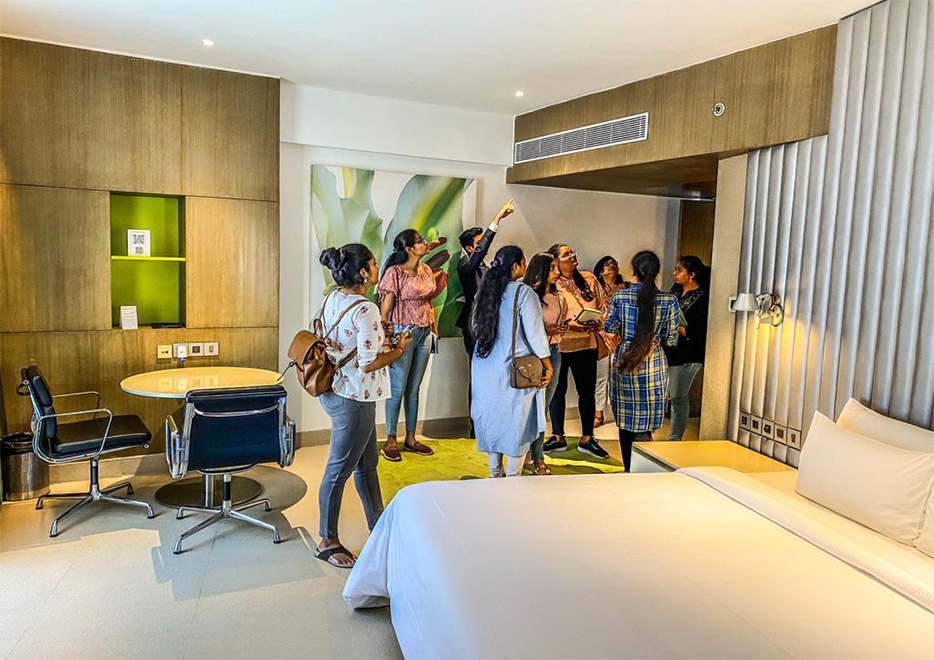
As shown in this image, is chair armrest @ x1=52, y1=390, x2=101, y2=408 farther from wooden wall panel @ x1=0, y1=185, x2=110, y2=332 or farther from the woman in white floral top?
the woman in white floral top

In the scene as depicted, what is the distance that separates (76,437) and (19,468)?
0.59m

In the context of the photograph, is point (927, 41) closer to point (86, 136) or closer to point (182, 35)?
point (182, 35)

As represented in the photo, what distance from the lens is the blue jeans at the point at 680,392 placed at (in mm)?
4828

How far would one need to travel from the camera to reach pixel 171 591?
293 cm

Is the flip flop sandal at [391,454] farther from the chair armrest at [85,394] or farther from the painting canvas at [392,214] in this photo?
the chair armrest at [85,394]

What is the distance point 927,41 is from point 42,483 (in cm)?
514

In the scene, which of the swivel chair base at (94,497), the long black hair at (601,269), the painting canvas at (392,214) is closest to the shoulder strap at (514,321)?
the painting canvas at (392,214)

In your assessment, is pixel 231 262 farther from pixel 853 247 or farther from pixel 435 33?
pixel 853 247

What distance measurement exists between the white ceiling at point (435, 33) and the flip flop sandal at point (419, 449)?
8.94ft

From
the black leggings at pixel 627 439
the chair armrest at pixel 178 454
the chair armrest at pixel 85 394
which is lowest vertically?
the black leggings at pixel 627 439

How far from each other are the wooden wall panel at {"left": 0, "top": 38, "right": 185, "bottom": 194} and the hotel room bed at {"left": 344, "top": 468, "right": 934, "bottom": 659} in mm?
3021

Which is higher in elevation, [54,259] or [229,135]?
[229,135]

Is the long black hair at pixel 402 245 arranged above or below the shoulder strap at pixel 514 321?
above

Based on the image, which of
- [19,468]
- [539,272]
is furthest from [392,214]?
[19,468]
